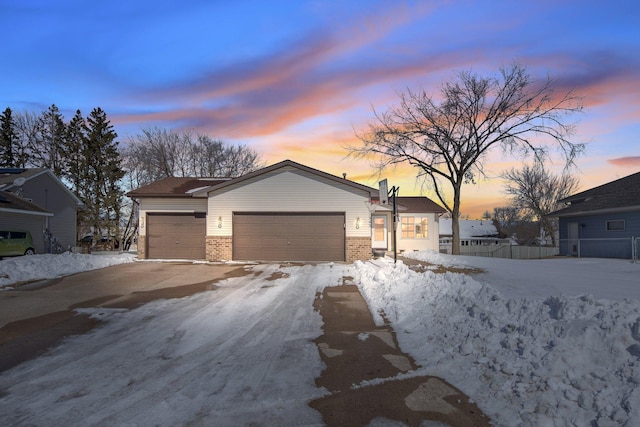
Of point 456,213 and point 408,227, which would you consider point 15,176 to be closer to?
point 408,227

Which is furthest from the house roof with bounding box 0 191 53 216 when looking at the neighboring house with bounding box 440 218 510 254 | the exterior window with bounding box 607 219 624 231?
the neighboring house with bounding box 440 218 510 254

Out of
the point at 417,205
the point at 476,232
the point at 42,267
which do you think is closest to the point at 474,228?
the point at 476,232

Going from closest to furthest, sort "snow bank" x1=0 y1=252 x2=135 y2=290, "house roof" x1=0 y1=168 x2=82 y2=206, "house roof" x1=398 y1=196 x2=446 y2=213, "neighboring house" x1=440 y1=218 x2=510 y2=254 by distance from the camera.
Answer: "snow bank" x1=0 y1=252 x2=135 y2=290, "house roof" x1=0 y1=168 x2=82 y2=206, "house roof" x1=398 y1=196 x2=446 y2=213, "neighboring house" x1=440 y1=218 x2=510 y2=254

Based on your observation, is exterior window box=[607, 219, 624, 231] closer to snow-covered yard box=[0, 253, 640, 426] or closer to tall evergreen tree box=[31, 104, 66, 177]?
snow-covered yard box=[0, 253, 640, 426]

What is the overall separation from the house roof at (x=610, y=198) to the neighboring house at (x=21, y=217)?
104ft

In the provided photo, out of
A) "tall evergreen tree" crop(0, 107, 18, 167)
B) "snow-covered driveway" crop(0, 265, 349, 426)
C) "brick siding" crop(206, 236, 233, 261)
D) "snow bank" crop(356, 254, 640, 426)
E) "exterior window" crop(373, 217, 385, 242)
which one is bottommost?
"snow-covered driveway" crop(0, 265, 349, 426)

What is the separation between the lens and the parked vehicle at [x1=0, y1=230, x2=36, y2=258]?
1922 centimetres

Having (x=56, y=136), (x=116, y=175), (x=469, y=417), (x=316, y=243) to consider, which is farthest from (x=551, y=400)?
(x=56, y=136)

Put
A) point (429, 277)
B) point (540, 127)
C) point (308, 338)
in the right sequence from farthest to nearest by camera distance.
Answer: point (540, 127) → point (429, 277) → point (308, 338)

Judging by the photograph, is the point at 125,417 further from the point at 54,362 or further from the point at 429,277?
the point at 429,277

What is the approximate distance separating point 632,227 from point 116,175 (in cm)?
3903

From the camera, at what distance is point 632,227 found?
2067cm

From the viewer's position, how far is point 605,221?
22.5 metres

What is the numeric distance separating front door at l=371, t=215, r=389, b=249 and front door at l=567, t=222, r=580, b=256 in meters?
11.7
